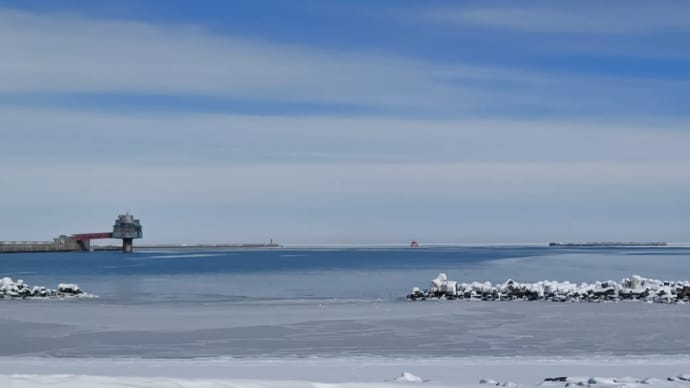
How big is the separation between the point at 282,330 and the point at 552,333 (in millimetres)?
4732

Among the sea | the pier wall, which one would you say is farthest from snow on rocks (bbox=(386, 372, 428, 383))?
the pier wall

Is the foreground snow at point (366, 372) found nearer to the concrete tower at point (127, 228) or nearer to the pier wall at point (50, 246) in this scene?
the concrete tower at point (127, 228)

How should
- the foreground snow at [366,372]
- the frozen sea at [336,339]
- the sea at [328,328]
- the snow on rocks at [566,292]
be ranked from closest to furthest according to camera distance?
the foreground snow at [366,372] < the frozen sea at [336,339] < the sea at [328,328] < the snow on rocks at [566,292]

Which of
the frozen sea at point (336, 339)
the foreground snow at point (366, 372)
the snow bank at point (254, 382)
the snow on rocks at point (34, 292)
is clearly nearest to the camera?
the snow bank at point (254, 382)

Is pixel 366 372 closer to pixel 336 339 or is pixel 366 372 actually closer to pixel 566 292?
pixel 336 339

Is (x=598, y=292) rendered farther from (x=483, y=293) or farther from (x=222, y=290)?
(x=222, y=290)

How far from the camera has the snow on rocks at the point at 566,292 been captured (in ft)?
80.6

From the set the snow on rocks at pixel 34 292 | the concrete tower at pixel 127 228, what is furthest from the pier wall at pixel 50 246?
the snow on rocks at pixel 34 292

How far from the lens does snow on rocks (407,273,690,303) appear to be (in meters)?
24.6

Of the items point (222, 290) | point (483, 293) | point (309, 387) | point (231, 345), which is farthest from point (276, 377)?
point (222, 290)

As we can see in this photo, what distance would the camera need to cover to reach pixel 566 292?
25.0 metres

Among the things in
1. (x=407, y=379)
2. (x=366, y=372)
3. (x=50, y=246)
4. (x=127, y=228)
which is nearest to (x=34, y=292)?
(x=366, y=372)

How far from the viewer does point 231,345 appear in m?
14.1

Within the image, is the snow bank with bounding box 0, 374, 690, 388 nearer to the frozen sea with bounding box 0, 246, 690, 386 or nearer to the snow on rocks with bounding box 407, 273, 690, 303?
the frozen sea with bounding box 0, 246, 690, 386
